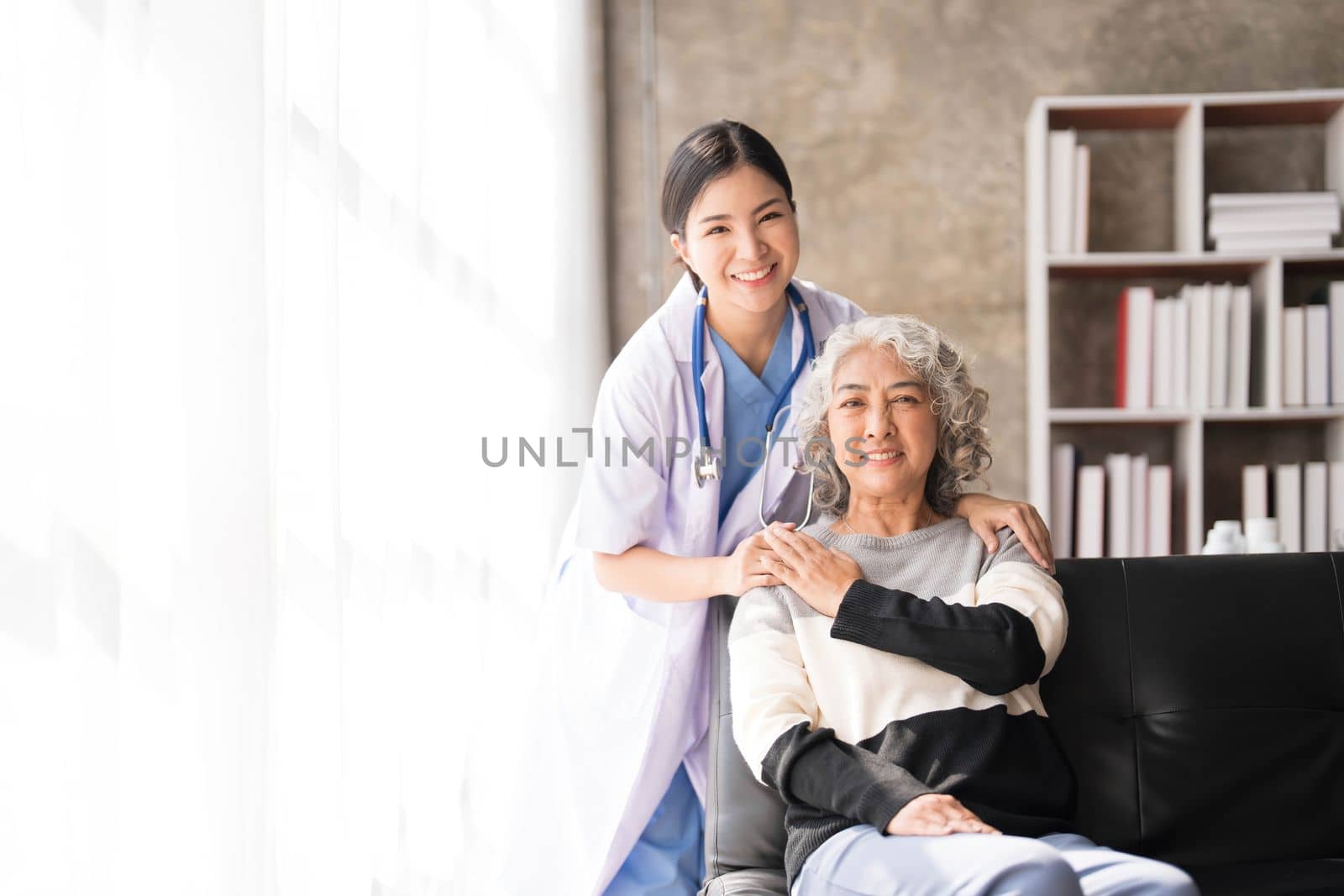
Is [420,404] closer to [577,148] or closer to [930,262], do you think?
[577,148]

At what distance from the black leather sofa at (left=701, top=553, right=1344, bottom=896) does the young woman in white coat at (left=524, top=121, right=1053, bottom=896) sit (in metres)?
0.15

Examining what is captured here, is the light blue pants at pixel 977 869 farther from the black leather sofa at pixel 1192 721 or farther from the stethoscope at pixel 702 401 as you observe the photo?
the stethoscope at pixel 702 401

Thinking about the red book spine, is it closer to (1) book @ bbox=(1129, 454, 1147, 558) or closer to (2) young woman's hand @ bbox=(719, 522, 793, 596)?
(1) book @ bbox=(1129, 454, 1147, 558)

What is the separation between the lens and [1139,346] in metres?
3.13

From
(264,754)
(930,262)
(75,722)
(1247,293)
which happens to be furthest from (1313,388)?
(75,722)

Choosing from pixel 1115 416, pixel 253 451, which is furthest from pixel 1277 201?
pixel 253 451

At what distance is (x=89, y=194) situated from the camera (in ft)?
3.41

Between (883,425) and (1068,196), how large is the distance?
189 centimetres

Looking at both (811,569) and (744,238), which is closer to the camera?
(811,569)

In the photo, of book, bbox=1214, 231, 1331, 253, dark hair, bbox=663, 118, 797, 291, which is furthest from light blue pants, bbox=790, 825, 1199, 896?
book, bbox=1214, 231, 1331, 253

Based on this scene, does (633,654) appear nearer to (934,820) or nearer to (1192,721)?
(934,820)

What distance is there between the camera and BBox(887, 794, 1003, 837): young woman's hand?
1.27 m

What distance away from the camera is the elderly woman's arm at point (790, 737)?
1.33 m

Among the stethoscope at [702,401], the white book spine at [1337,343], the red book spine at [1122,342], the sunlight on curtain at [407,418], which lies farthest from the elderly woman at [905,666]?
the white book spine at [1337,343]
